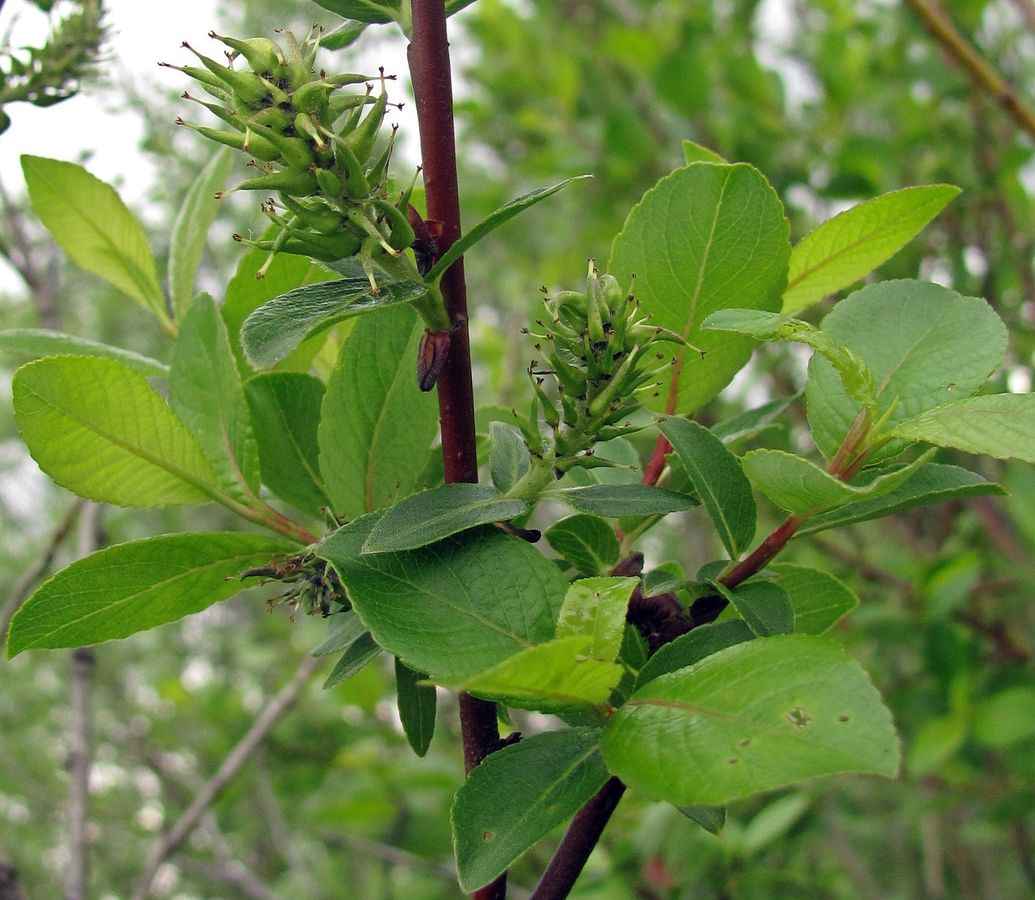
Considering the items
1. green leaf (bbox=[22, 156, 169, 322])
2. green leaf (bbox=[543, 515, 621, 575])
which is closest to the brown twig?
green leaf (bbox=[22, 156, 169, 322])

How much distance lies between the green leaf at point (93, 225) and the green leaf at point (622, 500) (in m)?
0.46

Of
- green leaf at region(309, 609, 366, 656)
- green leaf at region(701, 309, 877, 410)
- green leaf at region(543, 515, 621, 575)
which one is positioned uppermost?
green leaf at region(701, 309, 877, 410)

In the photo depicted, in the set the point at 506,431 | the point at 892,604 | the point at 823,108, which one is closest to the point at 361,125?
the point at 506,431

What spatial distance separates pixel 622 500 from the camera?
1.97 feet

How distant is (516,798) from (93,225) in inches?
23.4

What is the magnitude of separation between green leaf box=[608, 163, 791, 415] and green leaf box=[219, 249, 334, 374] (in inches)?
8.4

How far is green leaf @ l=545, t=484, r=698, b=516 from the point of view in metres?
0.59

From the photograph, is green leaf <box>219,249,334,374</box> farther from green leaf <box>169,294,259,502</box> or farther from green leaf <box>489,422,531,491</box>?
green leaf <box>489,422,531,491</box>

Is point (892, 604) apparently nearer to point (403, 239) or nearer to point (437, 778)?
point (437, 778)

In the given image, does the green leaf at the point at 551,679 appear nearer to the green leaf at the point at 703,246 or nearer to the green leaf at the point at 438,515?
the green leaf at the point at 438,515

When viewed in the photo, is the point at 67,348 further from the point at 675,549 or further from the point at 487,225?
the point at 675,549

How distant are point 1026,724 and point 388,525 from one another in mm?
1323

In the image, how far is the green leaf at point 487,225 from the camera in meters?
0.52

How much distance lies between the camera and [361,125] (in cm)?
51
